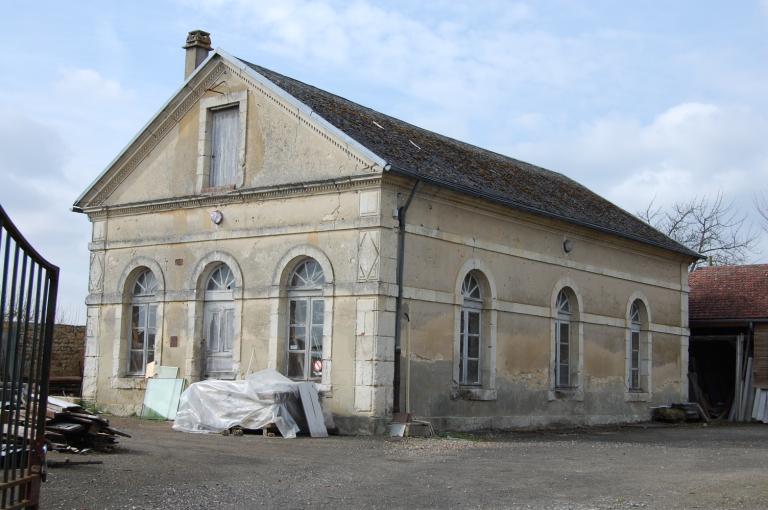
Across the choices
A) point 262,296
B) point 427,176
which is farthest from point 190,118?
point 427,176

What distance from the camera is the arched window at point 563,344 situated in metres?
20.8

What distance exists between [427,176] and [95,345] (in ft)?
27.0

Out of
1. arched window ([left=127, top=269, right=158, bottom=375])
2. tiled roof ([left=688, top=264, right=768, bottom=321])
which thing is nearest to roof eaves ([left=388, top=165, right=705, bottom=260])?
tiled roof ([left=688, top=264, right=768, bottom=321])

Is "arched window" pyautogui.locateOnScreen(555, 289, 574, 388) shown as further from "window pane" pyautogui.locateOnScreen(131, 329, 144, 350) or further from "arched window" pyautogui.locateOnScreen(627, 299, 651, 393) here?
"window pane" pyautogui.locateOnScreen(131, 329, 144, 350)

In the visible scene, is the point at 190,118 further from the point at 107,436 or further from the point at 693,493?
the point at 693,493

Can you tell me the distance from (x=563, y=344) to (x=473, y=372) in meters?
3.29

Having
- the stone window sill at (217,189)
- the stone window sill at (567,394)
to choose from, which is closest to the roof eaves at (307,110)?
the stone window sill at (217,189)

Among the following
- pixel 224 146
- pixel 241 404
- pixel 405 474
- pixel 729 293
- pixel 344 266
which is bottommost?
pixel 405 474

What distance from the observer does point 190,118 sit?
19594 mm

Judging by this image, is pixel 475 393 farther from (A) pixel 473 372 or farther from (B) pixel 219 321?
(B) pixel 219 321

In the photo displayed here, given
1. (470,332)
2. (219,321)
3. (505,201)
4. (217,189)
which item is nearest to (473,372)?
(470,332)

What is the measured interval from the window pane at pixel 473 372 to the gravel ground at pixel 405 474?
210 cm

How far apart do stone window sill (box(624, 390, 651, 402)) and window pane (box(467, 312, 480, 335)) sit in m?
5.77

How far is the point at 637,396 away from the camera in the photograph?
75.8 feet
